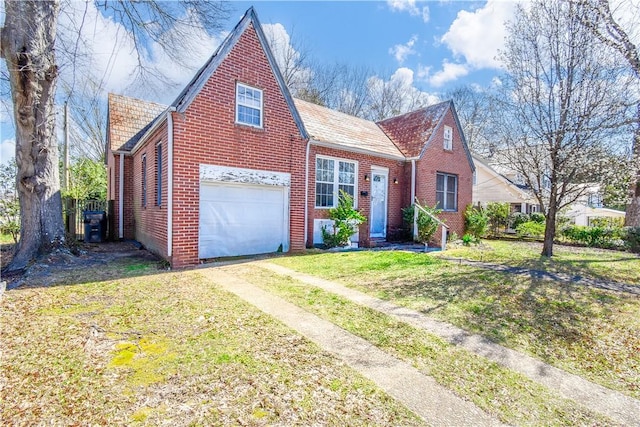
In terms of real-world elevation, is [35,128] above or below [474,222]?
above

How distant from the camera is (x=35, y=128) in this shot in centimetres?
819

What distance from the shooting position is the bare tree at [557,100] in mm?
7938

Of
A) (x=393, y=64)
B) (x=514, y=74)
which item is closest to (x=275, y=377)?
(x=514, y=74)

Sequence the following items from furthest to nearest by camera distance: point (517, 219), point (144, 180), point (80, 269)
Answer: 1. point (517, 219)
2. point (144, 180)
3. point (80, 269)

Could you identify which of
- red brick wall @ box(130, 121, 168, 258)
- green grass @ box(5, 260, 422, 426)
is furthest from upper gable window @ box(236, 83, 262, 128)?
green grass @ box(5, 260, 422, 426)

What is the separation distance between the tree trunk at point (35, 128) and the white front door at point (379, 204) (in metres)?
10.2

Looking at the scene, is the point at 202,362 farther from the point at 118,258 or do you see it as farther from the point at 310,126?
the point at 310,126

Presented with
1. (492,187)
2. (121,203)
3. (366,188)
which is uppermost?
(492,187)

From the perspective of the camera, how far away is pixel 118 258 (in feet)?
29.7

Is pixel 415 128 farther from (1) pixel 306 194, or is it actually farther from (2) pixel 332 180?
(1) pixel 306 194

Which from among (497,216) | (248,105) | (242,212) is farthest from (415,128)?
(242,212)

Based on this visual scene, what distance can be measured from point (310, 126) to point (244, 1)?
4200mm

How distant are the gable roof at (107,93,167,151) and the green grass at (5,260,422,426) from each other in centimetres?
1020

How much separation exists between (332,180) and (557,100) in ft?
22.6
